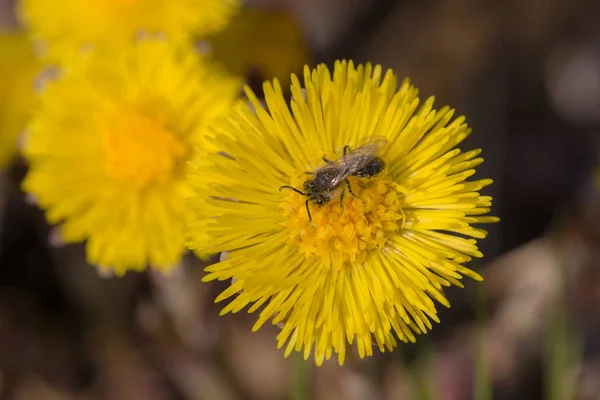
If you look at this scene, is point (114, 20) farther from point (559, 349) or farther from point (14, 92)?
point (559, 349)

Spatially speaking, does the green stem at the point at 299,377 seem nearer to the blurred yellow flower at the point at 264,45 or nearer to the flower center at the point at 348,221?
the flower center at the point at 348,221

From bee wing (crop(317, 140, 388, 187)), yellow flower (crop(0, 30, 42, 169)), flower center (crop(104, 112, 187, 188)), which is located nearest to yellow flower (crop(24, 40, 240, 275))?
flower center (crop(104, 112, 187, 188))

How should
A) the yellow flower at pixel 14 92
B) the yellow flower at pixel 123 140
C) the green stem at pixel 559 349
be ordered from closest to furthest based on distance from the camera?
the yellow flower at pixel 123 140 < the green stem at pixel 559 349 < the yellow flower at pixel 14 92

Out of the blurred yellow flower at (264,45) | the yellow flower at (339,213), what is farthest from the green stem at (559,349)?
the blurred yellow flower at (264,45)

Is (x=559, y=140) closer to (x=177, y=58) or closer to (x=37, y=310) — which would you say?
(x=177, y=58)

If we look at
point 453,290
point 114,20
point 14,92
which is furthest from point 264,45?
point 453,290

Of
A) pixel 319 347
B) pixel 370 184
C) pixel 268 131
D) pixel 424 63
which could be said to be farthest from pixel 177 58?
pixel 424 63
